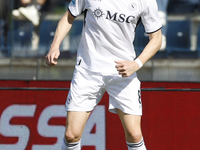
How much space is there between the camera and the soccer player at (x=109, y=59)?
2.66 m

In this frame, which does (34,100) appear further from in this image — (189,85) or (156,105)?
(189,85)

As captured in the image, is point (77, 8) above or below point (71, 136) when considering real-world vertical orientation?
above

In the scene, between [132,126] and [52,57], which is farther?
[132,126]

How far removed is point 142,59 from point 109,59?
0.84 ft

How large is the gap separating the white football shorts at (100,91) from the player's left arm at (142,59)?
0.19 metres

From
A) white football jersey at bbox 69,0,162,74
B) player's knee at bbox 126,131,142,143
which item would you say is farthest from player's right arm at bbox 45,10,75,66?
player's knee at bbox 126,131,142,143

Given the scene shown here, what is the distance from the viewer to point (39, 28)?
4.23 metres

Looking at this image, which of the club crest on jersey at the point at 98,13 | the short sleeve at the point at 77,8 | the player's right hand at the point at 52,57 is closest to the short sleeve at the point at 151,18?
the club crest on jersey at the point at 98,13

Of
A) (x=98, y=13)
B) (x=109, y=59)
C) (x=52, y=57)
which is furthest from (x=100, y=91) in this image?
(x=98, y=13)

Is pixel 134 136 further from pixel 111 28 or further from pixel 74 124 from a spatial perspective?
pixel 111 28

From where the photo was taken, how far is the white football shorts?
269 cm

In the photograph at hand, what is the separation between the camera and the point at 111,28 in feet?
8.73

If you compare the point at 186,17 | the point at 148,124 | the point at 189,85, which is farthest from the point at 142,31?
the point at 148,124

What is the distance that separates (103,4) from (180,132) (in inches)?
71.1
